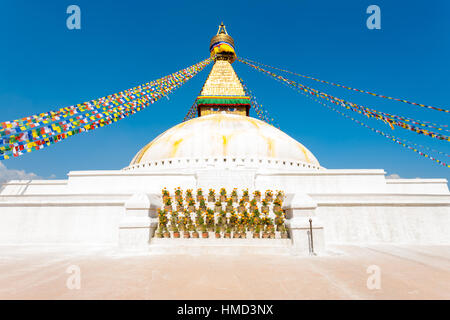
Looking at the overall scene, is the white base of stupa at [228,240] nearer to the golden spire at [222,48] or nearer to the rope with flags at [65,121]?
the rope with flags at [65,121]

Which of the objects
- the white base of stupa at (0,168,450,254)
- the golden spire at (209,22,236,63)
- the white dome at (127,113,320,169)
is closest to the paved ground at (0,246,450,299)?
the white base of stupa at (0,168,450,254)

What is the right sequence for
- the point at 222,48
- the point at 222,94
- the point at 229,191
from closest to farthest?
the point at 229,191
the point at 222,94
the point at 222,48

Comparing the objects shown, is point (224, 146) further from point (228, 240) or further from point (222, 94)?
point (228, 240)

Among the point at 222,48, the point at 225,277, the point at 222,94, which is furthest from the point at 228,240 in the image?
the point at 222,48

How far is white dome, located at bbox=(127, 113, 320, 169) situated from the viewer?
15742 millimetres

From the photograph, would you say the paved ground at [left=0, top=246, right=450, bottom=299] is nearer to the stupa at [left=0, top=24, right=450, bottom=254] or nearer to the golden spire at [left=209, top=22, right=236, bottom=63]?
the stupa at [left=0, top=24, right=450, bottom=254]

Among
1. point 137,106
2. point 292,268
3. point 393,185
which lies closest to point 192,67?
point 137,106

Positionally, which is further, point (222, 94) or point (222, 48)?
point (222, 48)

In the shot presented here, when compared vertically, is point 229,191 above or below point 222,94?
below

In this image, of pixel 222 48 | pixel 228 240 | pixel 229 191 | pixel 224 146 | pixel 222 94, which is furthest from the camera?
pixel 222 48

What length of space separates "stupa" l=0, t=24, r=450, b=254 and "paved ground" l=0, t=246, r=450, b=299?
97 cm

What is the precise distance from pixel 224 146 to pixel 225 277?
40.3 ft

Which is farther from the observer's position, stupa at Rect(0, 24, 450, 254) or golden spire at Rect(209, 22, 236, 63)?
golden spire at Rect(209, 22, 236, 63)

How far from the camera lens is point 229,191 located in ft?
37.4
